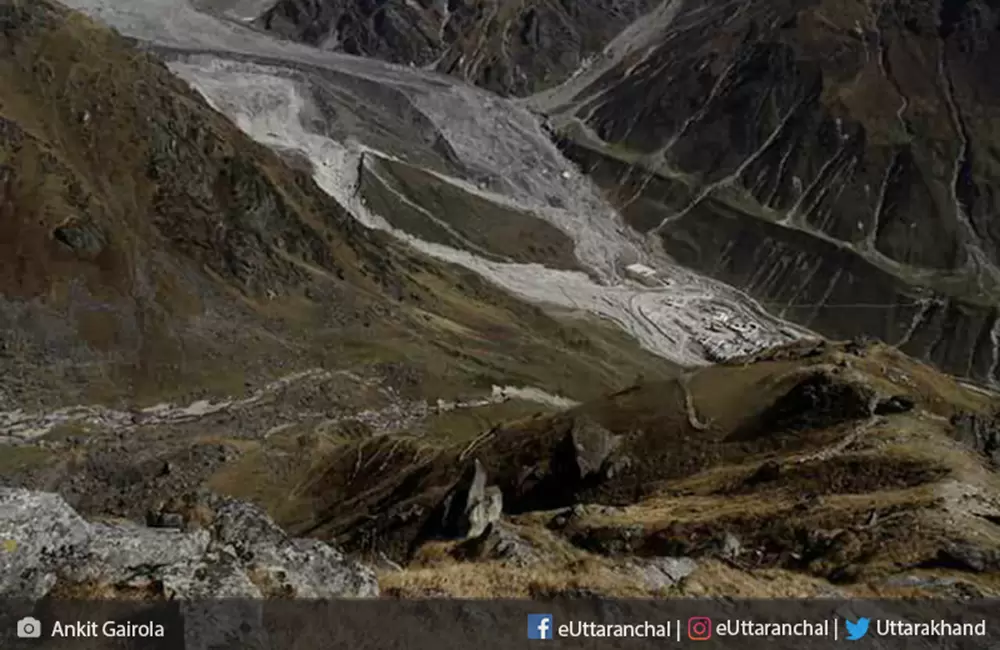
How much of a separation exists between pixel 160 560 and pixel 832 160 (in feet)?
509

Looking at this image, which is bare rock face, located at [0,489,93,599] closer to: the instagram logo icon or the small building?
the instagram logo icon

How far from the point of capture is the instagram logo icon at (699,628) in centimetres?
2305

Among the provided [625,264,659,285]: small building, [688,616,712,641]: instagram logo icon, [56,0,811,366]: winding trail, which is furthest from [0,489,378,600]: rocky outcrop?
[625,264,659,285]: small building

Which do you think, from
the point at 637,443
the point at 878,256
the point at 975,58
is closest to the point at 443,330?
the point at 637,443

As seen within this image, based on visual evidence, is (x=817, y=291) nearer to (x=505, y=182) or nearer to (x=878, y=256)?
(x=878, y=256)

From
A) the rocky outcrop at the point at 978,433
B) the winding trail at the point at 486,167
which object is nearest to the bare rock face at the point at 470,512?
the rocky outcrop at the point at 978,433

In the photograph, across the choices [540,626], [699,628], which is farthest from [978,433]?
[540,626]

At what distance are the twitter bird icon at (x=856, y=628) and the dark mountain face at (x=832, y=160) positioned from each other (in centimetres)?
11896

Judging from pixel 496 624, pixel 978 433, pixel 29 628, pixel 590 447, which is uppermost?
pixel 978 433

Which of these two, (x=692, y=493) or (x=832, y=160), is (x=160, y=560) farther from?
(x=832, y=160)

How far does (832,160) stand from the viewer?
6319 inches

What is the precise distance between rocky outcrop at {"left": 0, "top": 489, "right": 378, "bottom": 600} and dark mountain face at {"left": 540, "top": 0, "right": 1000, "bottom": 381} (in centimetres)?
Result: 12426

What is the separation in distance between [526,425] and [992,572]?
27819 millimetres

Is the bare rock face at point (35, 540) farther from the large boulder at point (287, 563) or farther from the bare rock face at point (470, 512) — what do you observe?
the bare rock face at point (470, 512)
